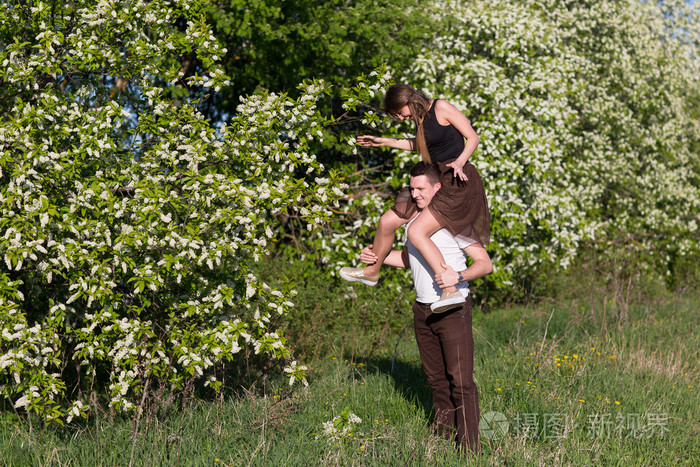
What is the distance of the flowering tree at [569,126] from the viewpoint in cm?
974

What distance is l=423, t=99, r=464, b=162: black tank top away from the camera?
4.85 meters

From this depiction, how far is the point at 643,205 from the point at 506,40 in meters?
5.14

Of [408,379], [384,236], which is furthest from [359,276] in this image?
[408,379]

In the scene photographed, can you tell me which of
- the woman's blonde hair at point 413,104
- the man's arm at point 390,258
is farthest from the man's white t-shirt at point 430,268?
the woman's blonde hair at point 413,104

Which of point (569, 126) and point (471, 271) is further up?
point (471, 271)

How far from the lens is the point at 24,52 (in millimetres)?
5477

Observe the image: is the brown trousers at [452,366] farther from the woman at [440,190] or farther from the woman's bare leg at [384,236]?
the woman's bare leg at [384,236]

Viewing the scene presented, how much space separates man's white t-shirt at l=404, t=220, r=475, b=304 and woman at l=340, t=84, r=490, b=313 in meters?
0.06

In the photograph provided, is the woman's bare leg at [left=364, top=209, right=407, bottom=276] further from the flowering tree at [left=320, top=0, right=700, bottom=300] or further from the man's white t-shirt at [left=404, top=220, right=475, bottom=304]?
the flowering tree at [left=320, top=0, right=700, bottom=300]

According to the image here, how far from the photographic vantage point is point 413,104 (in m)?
4.77

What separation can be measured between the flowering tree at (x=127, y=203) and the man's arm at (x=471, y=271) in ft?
4.30

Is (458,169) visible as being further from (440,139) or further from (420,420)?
(420,420)

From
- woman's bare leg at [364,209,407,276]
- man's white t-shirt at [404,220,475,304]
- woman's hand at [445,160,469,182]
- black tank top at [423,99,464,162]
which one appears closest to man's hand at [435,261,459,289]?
man's white t-shirt at [404,220,475,304]

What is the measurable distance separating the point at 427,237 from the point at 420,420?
1633 mm
